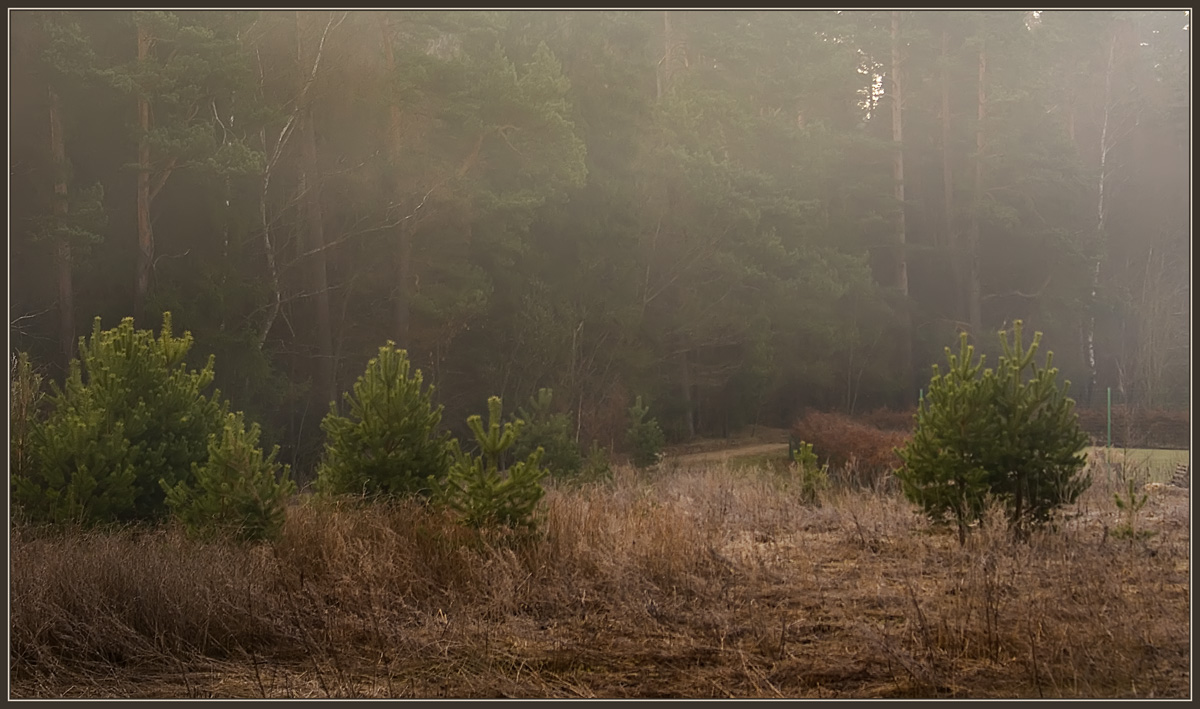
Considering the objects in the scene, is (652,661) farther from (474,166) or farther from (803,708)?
(474,166)

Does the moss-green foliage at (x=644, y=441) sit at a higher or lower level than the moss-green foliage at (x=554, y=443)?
lower

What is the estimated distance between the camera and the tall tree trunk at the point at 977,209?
84.9 feet

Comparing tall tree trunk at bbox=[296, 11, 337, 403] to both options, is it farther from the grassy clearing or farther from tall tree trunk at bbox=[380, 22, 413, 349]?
the grassy clearing

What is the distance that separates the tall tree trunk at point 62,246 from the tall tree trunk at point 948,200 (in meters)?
19.2

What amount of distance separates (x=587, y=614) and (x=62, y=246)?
442 inches

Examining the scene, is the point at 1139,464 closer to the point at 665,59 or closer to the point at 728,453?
the point at 728,453

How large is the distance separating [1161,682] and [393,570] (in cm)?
440

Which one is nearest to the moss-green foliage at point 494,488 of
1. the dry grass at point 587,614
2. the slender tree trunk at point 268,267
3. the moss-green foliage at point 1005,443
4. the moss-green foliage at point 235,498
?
the dry grass at point 587,614

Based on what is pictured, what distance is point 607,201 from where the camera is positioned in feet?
69.5

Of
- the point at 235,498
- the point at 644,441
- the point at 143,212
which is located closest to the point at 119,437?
the point at 235,498

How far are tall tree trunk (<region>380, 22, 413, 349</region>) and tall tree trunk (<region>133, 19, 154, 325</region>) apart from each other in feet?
12.7

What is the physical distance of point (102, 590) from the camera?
6.41 metres

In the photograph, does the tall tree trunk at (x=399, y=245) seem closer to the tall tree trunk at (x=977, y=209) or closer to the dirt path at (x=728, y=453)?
the dirt path at (x=728, y=453)

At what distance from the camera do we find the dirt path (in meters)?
19.3
